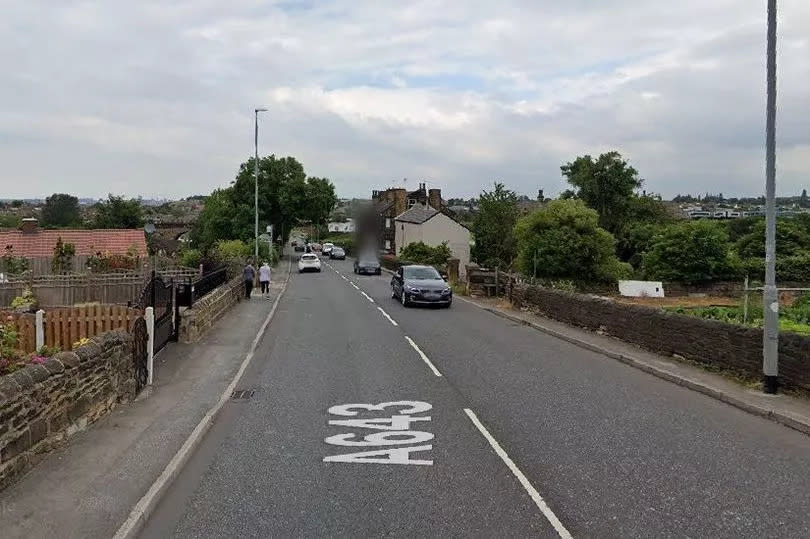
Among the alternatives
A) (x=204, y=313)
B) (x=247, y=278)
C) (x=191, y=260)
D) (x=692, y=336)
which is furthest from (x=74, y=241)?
(x=692, y=336)

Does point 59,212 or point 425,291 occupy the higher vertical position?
point 59,212

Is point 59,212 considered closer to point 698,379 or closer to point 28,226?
point 28,226

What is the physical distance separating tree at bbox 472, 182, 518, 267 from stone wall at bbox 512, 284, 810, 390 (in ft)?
124

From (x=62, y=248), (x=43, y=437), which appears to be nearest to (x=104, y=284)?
(x=62, y=248)

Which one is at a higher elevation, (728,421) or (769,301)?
(769,301)

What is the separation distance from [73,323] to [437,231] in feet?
233

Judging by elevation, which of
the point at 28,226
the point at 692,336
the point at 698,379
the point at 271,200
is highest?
the point at 271,200

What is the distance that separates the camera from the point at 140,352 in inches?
444

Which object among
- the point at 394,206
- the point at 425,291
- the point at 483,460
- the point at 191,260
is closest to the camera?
the point at 483,460

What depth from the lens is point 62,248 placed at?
30.2 metres

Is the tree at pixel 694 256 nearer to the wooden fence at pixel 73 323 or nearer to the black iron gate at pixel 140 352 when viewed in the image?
the black iron gate at pixel 140 352

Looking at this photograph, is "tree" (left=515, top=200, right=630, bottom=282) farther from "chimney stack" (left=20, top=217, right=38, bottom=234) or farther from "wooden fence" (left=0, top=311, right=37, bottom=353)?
"wooden fence" (left=0, top=311, right=37, bottom=353)

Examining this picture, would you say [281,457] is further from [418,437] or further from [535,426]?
[535,426]

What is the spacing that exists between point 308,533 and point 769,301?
7988mm
